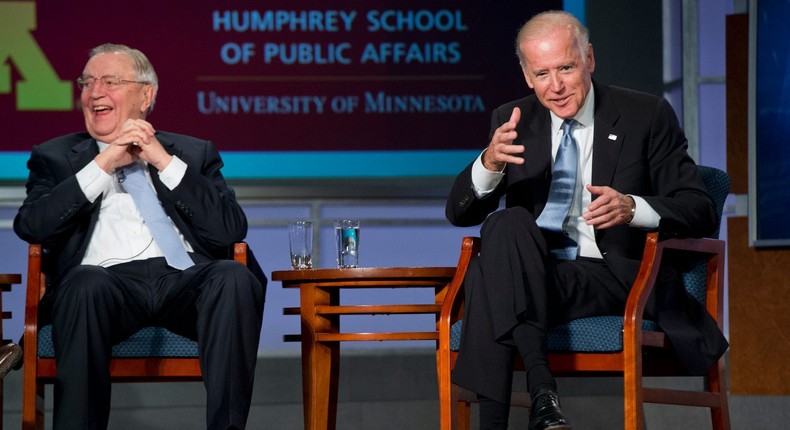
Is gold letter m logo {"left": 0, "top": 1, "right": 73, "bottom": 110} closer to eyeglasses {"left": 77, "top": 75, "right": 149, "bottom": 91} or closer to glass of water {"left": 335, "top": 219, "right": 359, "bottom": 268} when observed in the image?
eyeglasses {"left": 77, "top": 75, "right": 149, "bottom": 91}

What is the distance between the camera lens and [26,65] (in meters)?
4.89

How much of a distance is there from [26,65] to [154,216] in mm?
1674

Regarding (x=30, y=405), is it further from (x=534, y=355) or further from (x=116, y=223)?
(x=534, y=355)

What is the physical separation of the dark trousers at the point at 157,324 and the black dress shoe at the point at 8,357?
0.18 meters

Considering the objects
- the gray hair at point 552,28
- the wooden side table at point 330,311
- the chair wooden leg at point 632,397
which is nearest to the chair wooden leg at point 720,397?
the chair wooden leg at point 632,397

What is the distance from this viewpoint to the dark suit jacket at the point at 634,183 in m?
3.16

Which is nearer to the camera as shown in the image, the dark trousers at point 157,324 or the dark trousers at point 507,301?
the dark trousers at point 507,301

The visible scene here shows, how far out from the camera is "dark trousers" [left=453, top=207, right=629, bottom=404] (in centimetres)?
288

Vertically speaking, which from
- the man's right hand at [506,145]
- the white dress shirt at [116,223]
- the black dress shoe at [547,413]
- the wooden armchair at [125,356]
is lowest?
the black dress shoe at [547,413]

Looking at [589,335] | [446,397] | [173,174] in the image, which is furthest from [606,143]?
[173,174]

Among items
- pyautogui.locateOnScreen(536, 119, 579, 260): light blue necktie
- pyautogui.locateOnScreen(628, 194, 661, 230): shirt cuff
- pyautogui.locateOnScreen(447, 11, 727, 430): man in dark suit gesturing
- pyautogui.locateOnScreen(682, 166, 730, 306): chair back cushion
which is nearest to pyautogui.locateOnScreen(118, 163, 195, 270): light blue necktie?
pyautogui.locateOnScreen(447, 11, 727, 430): man in dark suit gesturing

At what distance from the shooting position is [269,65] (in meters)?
4.95

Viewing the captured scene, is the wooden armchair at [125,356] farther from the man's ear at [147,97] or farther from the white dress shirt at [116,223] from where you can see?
the man's ear at [147,97]

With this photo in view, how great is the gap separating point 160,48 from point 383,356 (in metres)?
1.63
